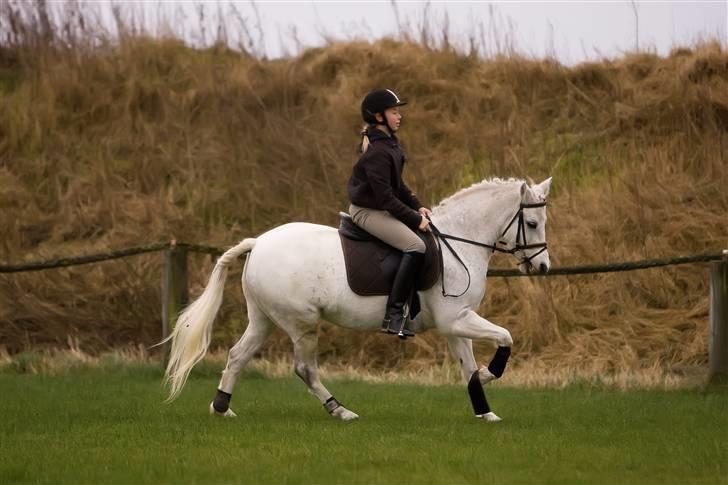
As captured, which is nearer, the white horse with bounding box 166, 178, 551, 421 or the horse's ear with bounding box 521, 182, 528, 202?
the white horse with bounding box 166, 178, 551, 421

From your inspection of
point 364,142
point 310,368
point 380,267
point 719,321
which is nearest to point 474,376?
point 380,267

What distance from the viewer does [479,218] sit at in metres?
10.4

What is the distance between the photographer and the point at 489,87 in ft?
73.2

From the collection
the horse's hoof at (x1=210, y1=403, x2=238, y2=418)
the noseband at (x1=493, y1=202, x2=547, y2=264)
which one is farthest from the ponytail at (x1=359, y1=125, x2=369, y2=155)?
the horse's hoof at (x1=210, y1=403, x2=238, y2=418)

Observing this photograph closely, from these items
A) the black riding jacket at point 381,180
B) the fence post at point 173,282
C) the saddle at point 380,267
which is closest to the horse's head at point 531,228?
the saddle at point 380,267

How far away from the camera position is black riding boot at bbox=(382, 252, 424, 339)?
9.85m

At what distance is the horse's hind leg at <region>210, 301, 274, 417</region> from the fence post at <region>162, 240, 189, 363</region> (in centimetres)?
410

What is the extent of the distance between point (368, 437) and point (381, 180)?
84.3 inches

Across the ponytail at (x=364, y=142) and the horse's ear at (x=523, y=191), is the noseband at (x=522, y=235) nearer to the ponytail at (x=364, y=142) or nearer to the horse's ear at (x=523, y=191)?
the horse's ear at (x=523, y=191)

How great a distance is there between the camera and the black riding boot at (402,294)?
9852 millimetres

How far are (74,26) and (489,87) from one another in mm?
8857

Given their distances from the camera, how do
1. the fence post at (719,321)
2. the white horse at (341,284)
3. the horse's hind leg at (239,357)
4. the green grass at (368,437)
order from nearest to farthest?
the green grass at (368,437)
the white horse at (341,284)
the horse's hind leg at (239,357)
the fence post at (719,321)

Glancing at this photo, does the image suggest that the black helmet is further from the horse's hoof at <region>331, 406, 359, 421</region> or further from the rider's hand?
the horse's hoof at <region>331, 406, 359, 421</region>

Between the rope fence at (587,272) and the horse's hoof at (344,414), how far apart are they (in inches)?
79.7
